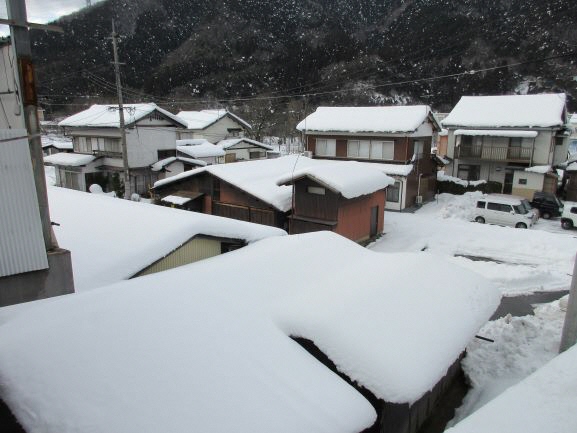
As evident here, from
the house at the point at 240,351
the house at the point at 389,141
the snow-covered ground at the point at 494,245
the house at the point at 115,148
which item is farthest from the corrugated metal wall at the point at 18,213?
the house at the point at 115,148

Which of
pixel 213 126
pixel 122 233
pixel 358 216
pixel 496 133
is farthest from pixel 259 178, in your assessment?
pixel 213 126

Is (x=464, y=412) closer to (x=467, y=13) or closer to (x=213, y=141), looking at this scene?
(x=213, y=141)

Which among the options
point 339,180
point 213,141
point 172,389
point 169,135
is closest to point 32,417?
point 172,389

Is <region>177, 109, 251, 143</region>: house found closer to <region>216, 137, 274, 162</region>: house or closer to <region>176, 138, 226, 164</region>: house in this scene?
<region>216, 137, 274, 162</region>: house

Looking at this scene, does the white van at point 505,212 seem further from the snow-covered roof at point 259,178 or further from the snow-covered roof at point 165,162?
the snow-covered roof at point 165,162

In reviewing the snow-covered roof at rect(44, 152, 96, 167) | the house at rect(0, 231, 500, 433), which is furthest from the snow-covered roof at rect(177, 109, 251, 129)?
the house at rect(0, 231, 500, 433)

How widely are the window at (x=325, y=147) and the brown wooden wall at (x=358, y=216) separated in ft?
28.3

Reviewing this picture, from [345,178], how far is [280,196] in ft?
9.69

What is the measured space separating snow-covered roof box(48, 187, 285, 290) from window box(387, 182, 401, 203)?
1418 centimetres

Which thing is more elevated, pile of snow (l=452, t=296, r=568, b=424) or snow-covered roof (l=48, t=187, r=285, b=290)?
snow-covered roof (l=48, t=187, r=285, b=290)

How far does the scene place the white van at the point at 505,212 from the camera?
68.1 ft

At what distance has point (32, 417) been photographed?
3.93m

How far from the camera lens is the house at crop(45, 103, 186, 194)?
2802cm

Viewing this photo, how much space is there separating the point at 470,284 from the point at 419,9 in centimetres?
10242
